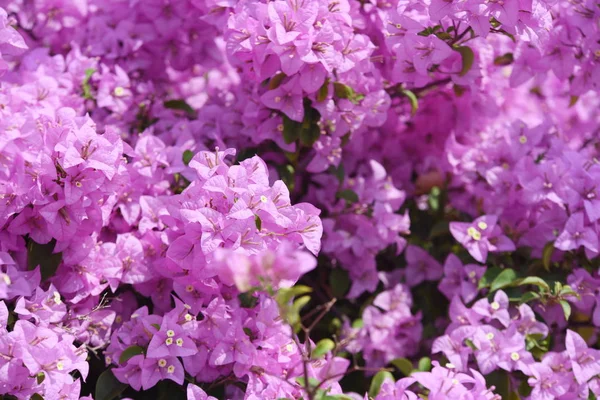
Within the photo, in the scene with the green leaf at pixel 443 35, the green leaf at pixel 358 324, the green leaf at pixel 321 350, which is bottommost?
the green leaf at pixel 358 324

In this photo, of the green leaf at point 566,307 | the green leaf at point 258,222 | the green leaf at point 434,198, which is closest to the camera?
the green leaf at point 258,222

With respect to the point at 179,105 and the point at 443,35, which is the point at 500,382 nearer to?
the point at 443,35

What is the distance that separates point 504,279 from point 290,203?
0.64 m

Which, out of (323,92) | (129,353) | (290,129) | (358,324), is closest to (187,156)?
(290,129)

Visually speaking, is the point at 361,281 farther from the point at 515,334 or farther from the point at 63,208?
the point at 63,208

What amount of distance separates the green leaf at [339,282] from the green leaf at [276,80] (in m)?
0.58

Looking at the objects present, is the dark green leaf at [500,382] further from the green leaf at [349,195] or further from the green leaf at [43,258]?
the green leaf at [43,258]

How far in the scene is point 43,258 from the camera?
1.46 meters

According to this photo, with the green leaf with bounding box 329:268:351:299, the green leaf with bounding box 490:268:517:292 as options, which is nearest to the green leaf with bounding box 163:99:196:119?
the green leaf with bounding box 329:268:351:299

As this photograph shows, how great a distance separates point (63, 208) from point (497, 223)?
117 cm

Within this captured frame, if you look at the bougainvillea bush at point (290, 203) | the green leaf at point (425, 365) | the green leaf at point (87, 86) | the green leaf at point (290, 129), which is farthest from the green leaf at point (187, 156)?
the green leaf at point (425, 365)

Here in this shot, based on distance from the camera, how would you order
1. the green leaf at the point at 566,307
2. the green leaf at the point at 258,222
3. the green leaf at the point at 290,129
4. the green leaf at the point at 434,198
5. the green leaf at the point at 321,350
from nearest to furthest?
the green leaf at the point at 321,350
the green leaf at the point at 258,222
the green leaf at the point at 566,307
the green leaf at the point at 290,129
the green leaf at the point at 434,198

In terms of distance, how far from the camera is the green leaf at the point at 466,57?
1.69 m

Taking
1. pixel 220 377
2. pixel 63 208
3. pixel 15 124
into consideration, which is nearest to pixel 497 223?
pixel 220 377
